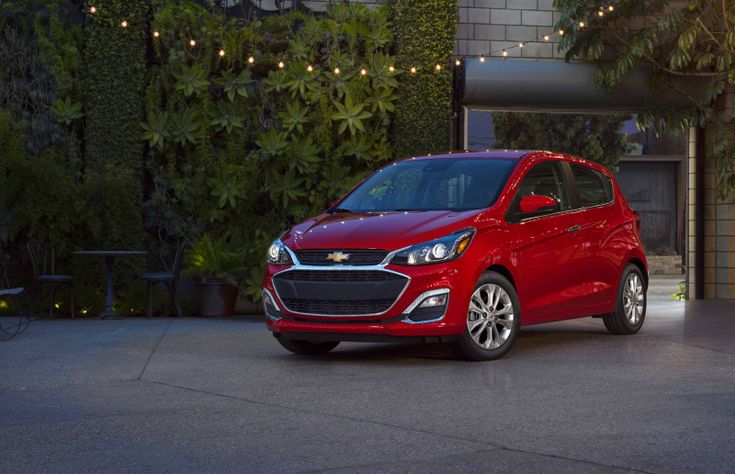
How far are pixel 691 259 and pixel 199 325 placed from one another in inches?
352

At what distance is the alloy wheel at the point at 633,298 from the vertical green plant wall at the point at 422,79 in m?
5.84

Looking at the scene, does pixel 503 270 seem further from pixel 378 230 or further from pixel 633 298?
pixel 633 298

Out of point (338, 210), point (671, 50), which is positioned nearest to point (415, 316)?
point (338, 210)

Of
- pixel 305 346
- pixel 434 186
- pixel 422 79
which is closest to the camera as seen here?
pixel 305 346

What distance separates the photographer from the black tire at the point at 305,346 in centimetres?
1008

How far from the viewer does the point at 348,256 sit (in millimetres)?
9188

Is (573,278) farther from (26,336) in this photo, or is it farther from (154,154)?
(154,154)

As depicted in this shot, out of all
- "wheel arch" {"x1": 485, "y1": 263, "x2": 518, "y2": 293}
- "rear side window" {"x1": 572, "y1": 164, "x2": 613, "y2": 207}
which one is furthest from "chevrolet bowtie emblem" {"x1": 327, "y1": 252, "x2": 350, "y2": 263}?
"rear side window" {"x1": 572, "y1": 164, "x2": 613, "y2": 207}

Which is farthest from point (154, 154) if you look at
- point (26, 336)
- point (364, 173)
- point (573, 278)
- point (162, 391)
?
point (162, 391)

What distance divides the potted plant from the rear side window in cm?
557

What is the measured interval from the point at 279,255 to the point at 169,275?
5921mm

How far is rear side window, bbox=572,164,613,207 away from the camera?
11214 millimetres

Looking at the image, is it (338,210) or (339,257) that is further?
(338,210)

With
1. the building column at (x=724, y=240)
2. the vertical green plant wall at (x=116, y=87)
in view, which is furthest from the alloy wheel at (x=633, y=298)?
the building column at (x=724, y=240)
